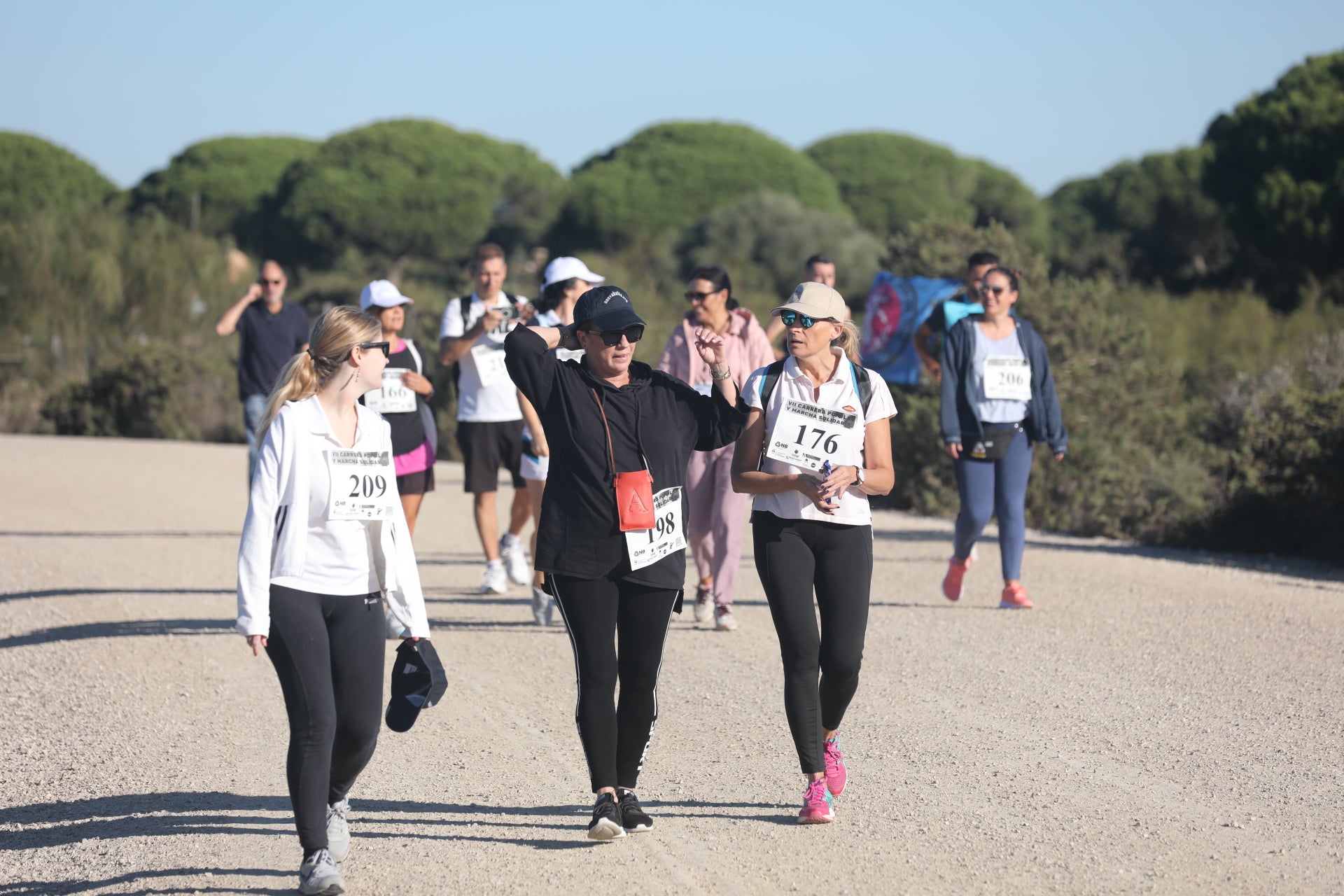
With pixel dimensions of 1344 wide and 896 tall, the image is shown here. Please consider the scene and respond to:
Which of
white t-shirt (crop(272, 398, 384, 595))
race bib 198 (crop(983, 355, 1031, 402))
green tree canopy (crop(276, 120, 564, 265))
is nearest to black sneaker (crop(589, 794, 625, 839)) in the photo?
white t-shirt (crop(272, 398, 384, 595))

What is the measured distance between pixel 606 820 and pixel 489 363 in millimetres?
5088

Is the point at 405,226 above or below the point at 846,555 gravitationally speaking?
above

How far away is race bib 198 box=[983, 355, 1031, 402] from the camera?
30.3ft

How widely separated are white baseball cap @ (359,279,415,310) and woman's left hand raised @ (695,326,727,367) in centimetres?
368

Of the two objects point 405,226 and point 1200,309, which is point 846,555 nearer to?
point 1200,309

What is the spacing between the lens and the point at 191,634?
8.99m

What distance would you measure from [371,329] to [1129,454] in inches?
501

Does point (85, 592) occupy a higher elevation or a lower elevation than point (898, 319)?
lower

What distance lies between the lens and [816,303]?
17.7ft

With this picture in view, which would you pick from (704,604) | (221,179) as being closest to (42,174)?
(221,179)

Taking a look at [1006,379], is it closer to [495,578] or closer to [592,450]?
[495,578]

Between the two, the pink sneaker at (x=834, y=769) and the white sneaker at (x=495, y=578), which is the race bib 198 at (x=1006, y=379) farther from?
the pink sneaker at (x=834, y=769)

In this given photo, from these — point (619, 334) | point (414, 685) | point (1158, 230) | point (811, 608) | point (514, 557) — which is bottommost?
point (514, 557)

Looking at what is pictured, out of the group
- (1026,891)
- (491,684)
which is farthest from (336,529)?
(491,684)
